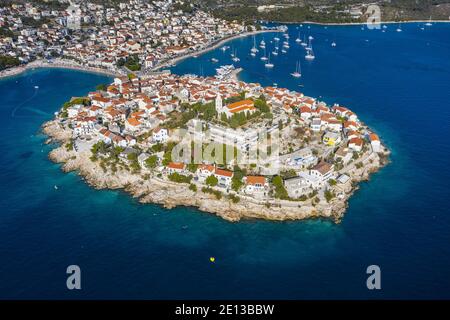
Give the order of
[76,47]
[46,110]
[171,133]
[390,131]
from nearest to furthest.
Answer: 1. [171,133]
2. [390,131]
3. [46,110]
4. [76,47]

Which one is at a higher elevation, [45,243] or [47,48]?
[47,48]

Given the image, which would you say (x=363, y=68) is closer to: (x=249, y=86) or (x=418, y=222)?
(x=249, y=86)

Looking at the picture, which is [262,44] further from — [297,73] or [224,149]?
[224,149]

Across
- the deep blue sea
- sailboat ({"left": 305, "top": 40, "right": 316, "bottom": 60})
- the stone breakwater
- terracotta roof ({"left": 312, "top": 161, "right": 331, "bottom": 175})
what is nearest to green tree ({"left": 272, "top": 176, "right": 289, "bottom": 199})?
the stone breakwater

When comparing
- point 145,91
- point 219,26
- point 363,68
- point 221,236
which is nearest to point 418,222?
point 221,236

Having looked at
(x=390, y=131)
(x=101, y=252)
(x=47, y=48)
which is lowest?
(x=101, y=252)

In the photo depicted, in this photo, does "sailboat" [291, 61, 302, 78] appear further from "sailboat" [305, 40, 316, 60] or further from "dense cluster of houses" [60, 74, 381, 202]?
"dense cluster of houses" [60, 74, 381, 202]

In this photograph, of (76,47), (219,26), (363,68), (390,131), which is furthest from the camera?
(219,26)

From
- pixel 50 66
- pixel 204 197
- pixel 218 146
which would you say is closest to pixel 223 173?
pixel 204 197
